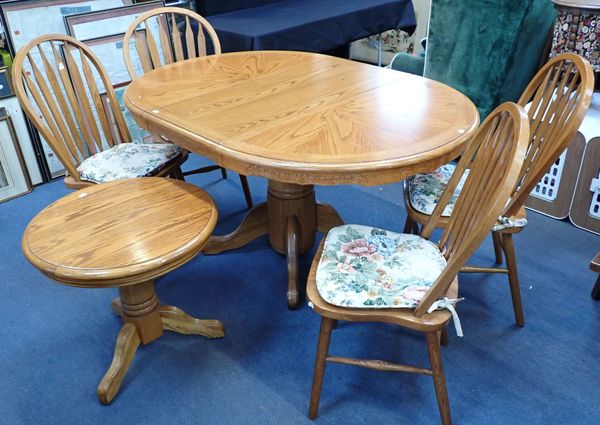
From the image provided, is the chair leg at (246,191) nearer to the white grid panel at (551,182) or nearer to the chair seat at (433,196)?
the chair seat at (433,196)

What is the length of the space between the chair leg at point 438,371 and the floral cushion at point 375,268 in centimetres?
13

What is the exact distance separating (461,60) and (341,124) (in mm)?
1359

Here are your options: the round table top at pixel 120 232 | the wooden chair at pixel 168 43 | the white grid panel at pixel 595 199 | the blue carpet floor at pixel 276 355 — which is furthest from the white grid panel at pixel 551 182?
the round table top at pixel 120 232

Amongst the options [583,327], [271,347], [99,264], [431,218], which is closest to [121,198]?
[99,264]

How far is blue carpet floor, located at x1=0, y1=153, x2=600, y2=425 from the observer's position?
148 cm

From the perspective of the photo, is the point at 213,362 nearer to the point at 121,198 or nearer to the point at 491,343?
the point at 121,198

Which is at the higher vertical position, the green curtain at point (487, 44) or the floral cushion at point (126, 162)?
the green curtain at point (487, 44)

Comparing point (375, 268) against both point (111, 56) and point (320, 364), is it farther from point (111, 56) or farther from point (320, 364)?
point (111, 56)

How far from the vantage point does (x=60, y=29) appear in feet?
8.36

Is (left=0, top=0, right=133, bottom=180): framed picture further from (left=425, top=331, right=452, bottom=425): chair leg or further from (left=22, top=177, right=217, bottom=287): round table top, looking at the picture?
(left=425, top=331, right=452, bottom=425): chair leg

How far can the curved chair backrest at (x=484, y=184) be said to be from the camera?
3.29 ft

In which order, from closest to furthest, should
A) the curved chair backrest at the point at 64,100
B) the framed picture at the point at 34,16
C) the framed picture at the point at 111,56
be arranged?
→ the curved chair backrest at the point at 64,100
the framed picture at the point at 34,16
the framed picture at the point at 111,56

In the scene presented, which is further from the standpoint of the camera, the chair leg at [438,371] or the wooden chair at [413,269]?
the chair leg at [438,371]

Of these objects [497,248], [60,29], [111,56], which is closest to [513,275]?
[497,248]
